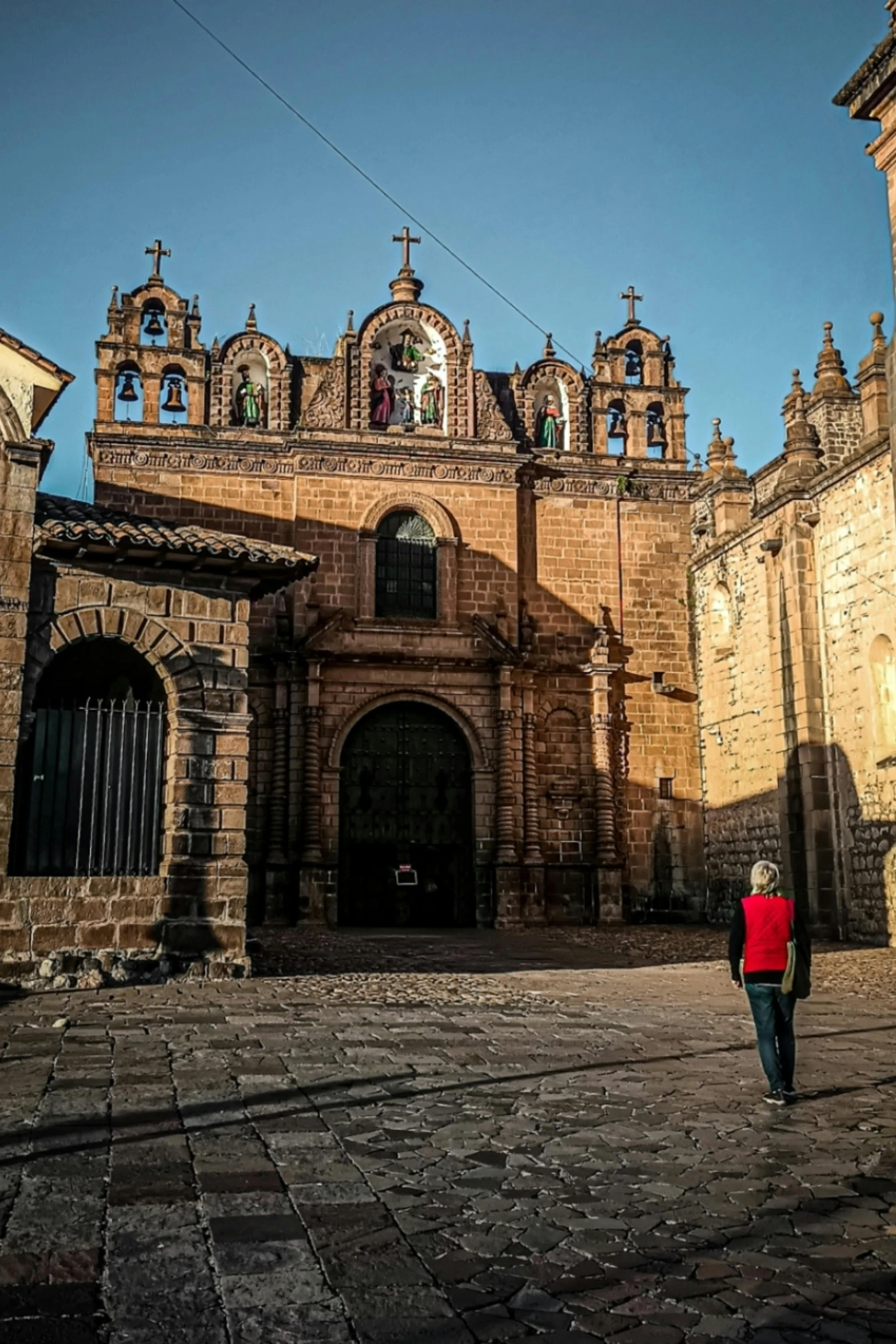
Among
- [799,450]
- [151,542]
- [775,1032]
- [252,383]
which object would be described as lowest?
[775,1032]

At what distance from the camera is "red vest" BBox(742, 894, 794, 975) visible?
22.0ft

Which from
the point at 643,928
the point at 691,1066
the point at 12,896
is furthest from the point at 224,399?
the point at 691,1066

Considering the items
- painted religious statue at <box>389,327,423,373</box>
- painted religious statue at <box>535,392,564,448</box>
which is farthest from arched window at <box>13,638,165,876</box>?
painted religious statue at <box>535,392,564,448</box>

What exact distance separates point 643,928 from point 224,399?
44.8ft

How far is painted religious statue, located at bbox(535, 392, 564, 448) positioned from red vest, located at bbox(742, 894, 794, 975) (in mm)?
20126

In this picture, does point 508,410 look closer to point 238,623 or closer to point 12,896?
point 238,623

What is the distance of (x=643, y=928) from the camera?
22.4m

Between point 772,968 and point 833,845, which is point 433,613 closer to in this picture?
point 833,845

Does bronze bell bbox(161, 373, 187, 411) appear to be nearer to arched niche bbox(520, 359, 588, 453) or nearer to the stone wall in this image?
arched niche bbox(520, 359, 588, 453)

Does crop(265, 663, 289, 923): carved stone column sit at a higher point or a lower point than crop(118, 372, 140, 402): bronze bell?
lower

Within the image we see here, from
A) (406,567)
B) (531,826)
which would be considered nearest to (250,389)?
(406,567)

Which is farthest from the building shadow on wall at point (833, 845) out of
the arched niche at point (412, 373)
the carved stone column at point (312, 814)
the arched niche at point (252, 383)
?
the arched niche at point (252, 383)

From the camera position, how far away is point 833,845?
19.2 metres

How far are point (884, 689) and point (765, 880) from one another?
1235 cm
